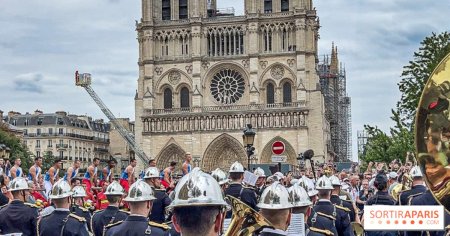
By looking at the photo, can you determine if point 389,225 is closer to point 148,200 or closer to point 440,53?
point 148,200

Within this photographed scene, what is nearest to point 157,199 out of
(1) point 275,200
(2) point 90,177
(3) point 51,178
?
(2) point 90,177

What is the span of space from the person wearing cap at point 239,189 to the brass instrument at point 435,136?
7103 millimetres

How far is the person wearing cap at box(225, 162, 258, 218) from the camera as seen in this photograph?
12.5m

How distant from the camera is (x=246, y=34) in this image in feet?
200

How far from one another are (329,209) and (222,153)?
52045mm

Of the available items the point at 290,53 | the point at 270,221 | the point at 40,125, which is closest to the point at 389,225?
the point at 270,221

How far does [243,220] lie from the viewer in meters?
4.59

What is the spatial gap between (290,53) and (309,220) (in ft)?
169

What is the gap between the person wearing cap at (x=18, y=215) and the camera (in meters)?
9.54

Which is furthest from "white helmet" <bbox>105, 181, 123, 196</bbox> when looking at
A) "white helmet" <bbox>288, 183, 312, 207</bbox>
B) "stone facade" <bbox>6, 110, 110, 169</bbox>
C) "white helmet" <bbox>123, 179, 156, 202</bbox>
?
"stone facade" <bbox>6, 110, 110, 169</bbox>

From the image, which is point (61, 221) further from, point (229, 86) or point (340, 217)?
point (229, 86)

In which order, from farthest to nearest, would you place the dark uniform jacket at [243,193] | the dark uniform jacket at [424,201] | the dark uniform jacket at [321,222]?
the dark uniform jacket at [243,193], the dark uniform jacket at [424,201], the dark uniform jacket at [321,222]

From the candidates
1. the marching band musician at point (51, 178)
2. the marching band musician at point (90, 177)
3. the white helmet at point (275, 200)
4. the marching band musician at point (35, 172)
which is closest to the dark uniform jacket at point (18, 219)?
the white helmet at point (275, 200)

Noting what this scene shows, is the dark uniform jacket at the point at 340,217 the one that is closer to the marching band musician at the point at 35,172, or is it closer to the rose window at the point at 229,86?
the marching band musician at the point at 35,172
